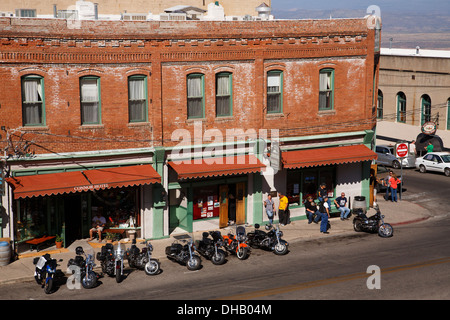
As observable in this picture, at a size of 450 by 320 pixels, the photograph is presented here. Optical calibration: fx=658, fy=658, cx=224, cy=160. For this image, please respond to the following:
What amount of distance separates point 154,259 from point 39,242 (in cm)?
543

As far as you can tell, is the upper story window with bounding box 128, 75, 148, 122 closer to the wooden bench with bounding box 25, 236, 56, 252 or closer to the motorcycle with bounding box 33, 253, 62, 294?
the wooden bench with bounding box 25, 236, 56, 252

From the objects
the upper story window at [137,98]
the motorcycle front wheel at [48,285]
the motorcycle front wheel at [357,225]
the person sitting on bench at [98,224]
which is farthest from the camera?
the motorcycle front wheel at [357,225]

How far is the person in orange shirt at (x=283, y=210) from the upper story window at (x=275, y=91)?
13.4 feet

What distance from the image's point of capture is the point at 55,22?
2533 centimetres

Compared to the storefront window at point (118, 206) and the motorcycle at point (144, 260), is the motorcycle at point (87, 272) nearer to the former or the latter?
the motorcycle at point (144, 260)

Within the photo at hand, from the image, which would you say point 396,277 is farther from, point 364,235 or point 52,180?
point 52,180

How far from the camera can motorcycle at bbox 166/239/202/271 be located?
23.9m

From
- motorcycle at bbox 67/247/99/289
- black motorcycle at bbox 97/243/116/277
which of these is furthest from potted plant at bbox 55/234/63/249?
motorcycle at bbox 67/247/99/289

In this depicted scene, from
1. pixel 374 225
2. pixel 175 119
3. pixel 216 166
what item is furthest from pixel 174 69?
pixel 374 225

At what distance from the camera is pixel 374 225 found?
2902cm

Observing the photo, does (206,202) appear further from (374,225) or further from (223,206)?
Result: (374,225)

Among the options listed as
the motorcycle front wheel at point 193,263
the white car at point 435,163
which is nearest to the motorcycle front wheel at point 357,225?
the motorcycle front wheel at point 193,263

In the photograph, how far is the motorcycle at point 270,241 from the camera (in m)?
25.9
